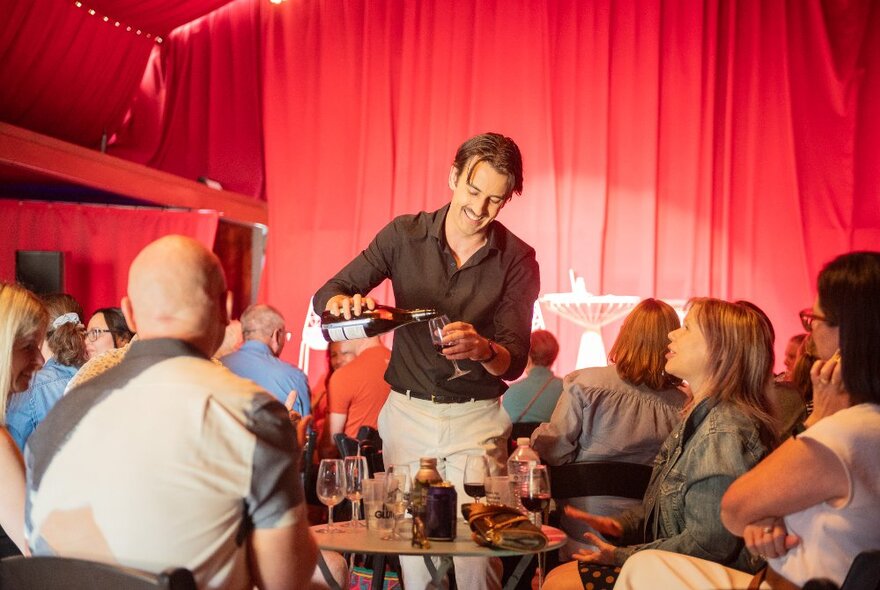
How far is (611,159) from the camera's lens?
823cm

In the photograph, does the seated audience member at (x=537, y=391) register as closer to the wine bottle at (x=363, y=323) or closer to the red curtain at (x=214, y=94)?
the wine bottle at (x=363, y=323)

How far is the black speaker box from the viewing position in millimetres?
7484

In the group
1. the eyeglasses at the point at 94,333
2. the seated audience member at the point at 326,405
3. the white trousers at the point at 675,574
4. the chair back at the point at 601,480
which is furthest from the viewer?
the seated audience member at the point at 326,405

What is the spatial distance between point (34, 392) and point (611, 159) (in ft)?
18.7

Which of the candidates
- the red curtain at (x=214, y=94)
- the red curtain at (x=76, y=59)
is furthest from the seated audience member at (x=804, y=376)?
the red curtain at (x=214, y=94)

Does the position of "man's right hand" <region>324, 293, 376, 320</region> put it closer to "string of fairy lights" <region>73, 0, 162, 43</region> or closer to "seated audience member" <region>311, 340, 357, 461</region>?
"seated audience member" <region>311, 340, 357, 461</region>

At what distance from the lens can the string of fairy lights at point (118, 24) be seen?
24.4ft

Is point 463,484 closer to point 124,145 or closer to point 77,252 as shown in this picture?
point 77,252

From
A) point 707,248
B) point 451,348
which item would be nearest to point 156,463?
point 451,348

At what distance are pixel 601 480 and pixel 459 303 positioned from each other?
733 mm

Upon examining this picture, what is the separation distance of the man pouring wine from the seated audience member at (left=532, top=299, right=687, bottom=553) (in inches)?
17.2

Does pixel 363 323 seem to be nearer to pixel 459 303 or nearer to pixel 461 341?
pixel 461 341

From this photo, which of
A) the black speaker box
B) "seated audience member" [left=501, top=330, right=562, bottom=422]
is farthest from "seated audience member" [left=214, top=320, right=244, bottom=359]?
the black speaker box

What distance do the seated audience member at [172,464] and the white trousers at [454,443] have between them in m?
1.35
